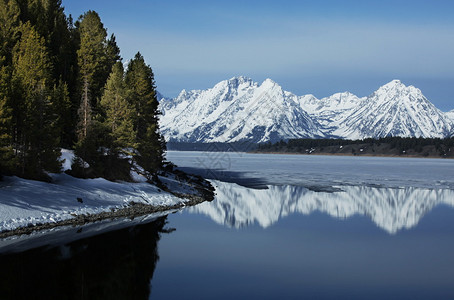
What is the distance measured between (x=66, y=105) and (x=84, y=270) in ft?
116

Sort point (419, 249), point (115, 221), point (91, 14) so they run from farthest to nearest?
point (91, 14), point (115, 221), point (419, 249)

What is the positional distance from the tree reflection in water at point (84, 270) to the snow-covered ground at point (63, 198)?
19.8 ft

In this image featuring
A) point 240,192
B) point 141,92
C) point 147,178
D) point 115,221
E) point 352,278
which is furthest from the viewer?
point 240,192

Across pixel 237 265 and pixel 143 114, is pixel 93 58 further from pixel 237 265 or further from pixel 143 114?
pixel 237 265

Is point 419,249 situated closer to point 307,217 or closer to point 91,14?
point 307,217

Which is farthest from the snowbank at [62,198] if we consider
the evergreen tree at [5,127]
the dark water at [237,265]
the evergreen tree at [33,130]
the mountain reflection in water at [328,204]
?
the mountain reflection in water at [328,204]

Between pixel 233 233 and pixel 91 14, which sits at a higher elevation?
pixel 91 14

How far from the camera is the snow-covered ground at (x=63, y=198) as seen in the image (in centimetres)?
3141

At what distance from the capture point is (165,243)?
29031mm

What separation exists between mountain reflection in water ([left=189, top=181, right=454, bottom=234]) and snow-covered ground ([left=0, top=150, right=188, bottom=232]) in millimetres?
6154

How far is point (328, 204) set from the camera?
49281 mm

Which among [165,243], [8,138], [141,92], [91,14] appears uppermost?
[91,14]

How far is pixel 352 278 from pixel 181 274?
8.35 metres

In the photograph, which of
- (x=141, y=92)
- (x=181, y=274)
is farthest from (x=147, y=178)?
(x=181, y=274)
